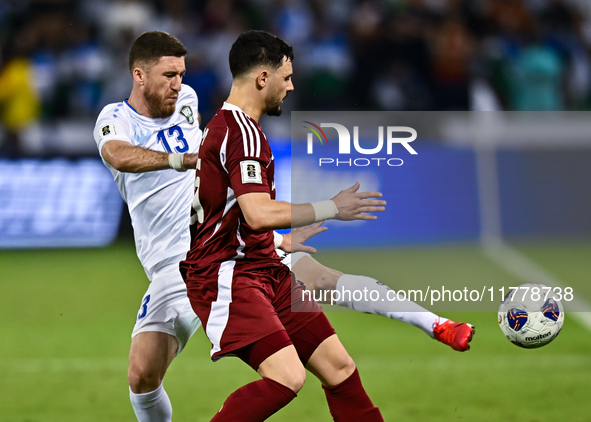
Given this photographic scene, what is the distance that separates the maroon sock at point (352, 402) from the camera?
3770 mm

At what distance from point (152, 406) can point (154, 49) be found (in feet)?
6.28

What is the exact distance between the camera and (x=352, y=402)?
378 cm

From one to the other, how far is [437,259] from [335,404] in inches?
242

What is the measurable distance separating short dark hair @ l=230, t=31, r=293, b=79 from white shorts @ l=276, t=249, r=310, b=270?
0.99 metres

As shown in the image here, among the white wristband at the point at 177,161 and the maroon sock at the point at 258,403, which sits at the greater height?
the white wristband at the point at 177,161

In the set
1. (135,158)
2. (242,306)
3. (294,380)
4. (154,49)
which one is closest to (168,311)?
(135,158)

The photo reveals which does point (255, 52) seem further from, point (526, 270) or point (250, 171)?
point (526, 270)

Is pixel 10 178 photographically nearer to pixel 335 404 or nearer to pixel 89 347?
pixel 89 347

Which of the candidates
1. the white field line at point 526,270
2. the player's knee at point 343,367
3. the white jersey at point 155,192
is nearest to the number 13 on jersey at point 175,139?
the white jersey at point 155,192

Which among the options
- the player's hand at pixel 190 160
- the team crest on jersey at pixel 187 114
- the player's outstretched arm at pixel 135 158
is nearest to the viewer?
the player's hand at pixel 190 160

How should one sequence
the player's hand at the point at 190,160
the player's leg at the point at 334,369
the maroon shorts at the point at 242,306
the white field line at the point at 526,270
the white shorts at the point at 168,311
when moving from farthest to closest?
the white field line at the point at 526,270
the white shorts at the point at 168,311
the player's hand at the point at 190,160
the player's leg at the point at 334,369
the maroon shorts at the point at 242,306

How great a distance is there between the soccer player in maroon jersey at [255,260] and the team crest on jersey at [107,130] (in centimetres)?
96

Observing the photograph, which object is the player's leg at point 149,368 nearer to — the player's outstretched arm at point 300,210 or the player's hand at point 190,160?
the player's hand at point 190,160

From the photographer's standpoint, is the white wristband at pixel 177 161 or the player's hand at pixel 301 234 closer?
the white wristband at pixel 177 161
